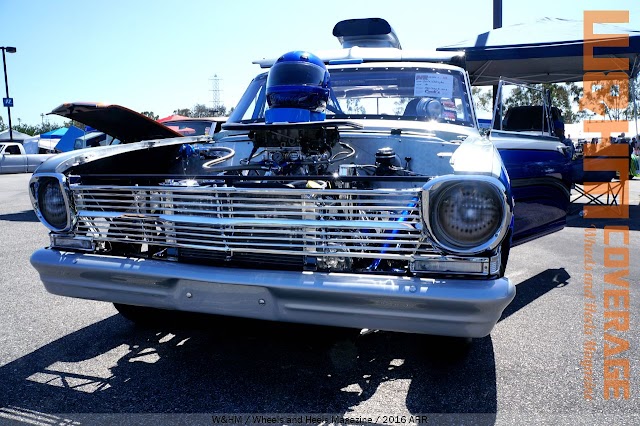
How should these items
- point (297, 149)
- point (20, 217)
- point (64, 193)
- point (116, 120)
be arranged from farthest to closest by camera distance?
point (20, 217), point (116, 120), point (297, 149), point (64, 193)

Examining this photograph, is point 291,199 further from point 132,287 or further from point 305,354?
point 305,354

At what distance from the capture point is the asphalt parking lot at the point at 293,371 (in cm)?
250

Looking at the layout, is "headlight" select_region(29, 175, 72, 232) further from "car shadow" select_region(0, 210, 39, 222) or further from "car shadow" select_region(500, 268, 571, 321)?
"car shadow" select_region(0, 210, 39, 222)

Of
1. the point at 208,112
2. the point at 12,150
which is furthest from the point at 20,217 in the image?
the point at 12,150

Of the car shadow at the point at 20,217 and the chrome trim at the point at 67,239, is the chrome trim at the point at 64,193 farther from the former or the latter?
the car shadow at the point at 20,217

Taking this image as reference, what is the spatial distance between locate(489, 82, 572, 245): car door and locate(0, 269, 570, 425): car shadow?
1.00 metres

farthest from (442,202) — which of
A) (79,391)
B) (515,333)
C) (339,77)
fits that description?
(339,77)

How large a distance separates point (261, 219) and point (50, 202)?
4.18ft

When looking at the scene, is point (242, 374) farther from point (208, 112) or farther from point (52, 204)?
point (208, 112)

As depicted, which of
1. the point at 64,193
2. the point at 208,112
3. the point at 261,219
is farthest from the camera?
the point at 208,112

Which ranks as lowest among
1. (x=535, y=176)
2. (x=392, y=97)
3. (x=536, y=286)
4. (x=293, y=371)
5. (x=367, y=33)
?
(x=536, y=286)

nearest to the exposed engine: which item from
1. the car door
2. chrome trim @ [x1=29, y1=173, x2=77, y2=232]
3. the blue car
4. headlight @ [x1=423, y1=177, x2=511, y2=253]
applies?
the blue car

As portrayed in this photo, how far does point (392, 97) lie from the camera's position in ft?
13.7

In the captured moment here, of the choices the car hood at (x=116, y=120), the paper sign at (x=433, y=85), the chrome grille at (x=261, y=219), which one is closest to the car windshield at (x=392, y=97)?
the paper sign at (x=433, y=85)
